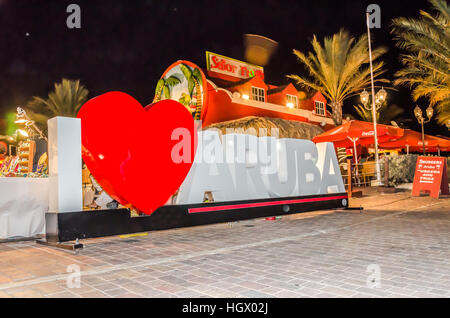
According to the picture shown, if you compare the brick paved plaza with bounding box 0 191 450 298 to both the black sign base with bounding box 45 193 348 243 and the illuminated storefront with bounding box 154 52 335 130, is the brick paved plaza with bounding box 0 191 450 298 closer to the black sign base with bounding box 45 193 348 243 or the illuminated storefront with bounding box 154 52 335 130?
the black sign base with bounding box 45 193 348 243

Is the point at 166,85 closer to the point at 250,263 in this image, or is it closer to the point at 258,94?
the point at 258,94

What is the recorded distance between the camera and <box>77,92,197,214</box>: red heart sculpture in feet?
20.1

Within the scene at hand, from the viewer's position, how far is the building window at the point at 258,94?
2384 cm

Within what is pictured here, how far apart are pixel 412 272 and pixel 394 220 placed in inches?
178

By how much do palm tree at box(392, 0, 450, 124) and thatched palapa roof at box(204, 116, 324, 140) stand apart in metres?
7.13

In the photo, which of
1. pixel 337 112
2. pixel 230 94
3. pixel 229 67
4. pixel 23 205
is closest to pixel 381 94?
pixel 337 112

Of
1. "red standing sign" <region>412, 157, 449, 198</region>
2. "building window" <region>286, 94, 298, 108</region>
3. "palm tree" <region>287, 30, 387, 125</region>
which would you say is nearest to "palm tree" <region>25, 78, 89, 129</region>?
"building window" <region>286, 94, 298, 108</region>

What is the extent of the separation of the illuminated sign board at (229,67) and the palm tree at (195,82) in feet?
6.89

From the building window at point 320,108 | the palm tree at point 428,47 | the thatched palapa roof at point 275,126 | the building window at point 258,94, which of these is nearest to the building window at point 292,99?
the thatched palapa roof at point 275,126

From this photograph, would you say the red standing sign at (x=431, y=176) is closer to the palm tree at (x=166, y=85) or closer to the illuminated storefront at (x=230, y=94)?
the illuminated storefront at (x=230, y=94)

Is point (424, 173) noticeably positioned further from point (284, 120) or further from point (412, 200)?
point (284, 120)

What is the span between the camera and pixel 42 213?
6879 mm

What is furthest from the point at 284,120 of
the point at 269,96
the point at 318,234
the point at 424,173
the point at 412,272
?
the point at 412,272
